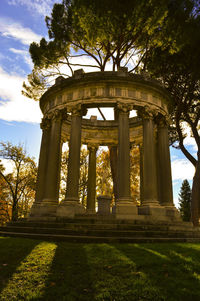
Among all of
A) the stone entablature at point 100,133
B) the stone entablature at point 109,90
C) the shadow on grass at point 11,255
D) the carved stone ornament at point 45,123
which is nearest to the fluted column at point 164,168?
the stone entablature at point 109,90

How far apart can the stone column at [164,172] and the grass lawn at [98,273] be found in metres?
11.9

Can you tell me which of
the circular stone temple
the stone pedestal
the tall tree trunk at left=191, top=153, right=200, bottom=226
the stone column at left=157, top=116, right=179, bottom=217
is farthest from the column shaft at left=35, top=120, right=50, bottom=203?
the tall tree trunk at left=191, top=153, right=200, bottom=226

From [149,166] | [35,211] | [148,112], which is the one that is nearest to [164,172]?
[149,166]

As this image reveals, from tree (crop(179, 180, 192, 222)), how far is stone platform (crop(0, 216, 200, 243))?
166ft

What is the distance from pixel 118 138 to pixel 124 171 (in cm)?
345

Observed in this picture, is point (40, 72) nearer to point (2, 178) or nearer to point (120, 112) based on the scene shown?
point (120, 112)

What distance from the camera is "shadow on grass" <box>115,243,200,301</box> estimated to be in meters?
5.73

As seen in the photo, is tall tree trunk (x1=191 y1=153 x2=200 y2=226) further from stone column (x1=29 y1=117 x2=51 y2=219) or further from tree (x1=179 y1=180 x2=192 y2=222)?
tree (x1=179 y1=180 x2=192 y2=222)

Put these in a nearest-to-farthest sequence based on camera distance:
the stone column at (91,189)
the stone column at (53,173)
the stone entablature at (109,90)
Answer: the stone column at (53,173) → the stone entablature at (109,90) → the stone column at (91,189)

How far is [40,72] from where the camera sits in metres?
30.7

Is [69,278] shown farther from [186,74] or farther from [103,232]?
[186,74]

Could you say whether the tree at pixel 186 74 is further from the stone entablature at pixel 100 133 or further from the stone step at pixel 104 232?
the stone step at pixel 104 232

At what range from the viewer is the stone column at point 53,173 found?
2044 centimetres

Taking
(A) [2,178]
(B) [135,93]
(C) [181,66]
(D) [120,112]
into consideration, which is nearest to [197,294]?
(D) [120,112]
